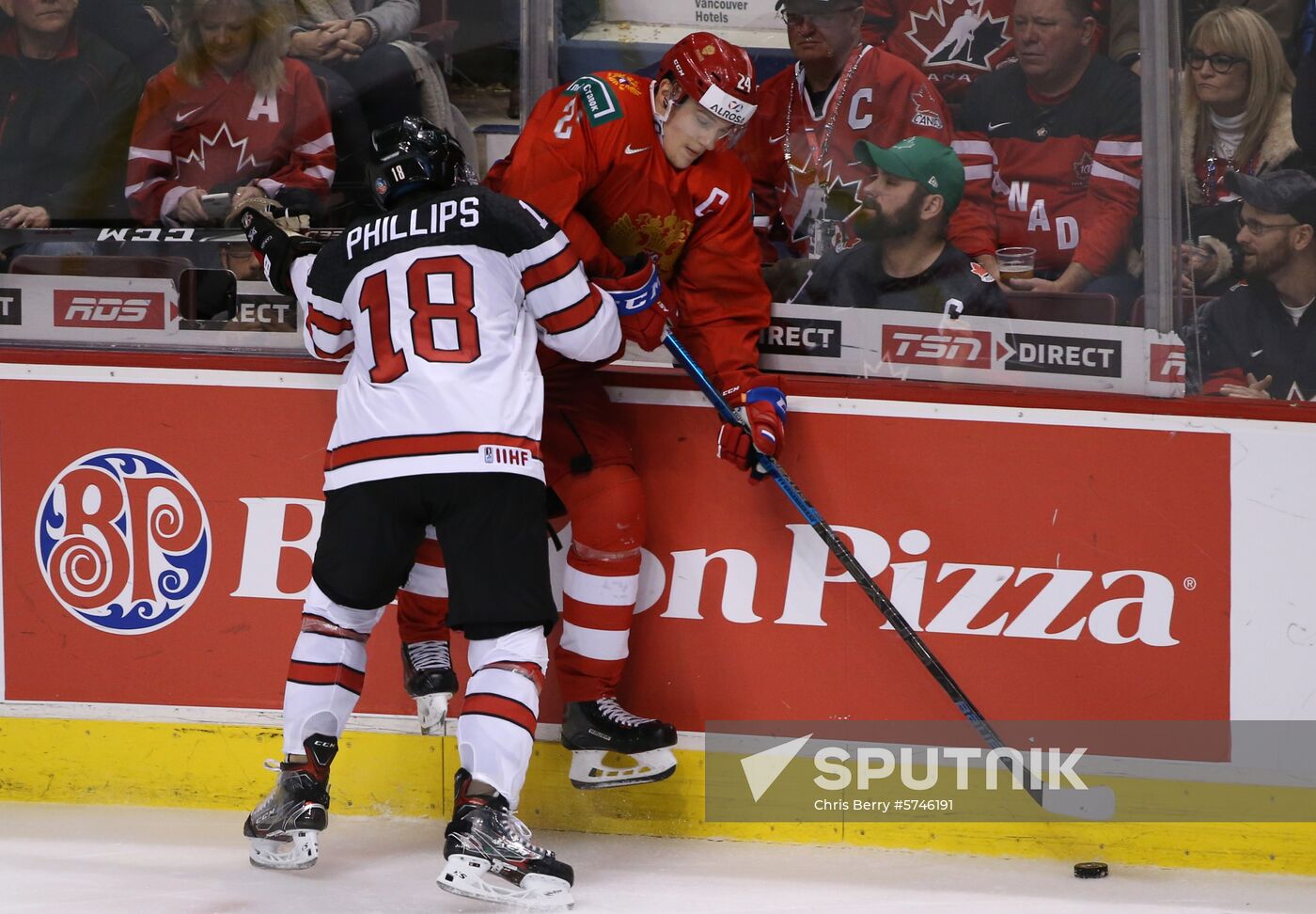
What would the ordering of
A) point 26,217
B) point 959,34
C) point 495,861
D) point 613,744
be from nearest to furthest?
1. point 495,861
2. point 613,744
3. point 959,34
4. point 26,217

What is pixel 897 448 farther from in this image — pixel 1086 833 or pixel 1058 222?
pixel 1086 833

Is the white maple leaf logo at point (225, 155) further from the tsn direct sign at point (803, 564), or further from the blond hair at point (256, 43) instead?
the tsn direct sign at point (803, 564)

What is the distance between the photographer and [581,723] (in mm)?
2949

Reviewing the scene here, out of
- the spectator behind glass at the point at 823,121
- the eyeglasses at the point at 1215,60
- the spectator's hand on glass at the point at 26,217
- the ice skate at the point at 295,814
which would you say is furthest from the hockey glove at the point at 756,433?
the spectator's hand on glass at the point at 26,217

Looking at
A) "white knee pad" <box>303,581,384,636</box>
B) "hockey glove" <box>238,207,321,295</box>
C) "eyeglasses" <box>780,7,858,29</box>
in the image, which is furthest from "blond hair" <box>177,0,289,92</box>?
"white knee pad" <box>303,581,384,636</box>

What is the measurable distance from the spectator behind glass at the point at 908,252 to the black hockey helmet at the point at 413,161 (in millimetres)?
789

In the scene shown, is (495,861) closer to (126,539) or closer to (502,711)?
(502,711)

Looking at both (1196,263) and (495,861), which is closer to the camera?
(495,861)

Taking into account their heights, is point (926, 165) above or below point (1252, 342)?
above

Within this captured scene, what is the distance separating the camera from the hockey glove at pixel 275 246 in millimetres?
2889

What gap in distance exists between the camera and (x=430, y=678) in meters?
3.00

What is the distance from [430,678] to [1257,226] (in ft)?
5.95

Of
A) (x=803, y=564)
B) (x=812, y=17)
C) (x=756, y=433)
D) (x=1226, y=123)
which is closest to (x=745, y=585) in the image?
(x=803, y=564)

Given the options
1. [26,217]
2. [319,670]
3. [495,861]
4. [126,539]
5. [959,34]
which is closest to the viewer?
[495,861]
